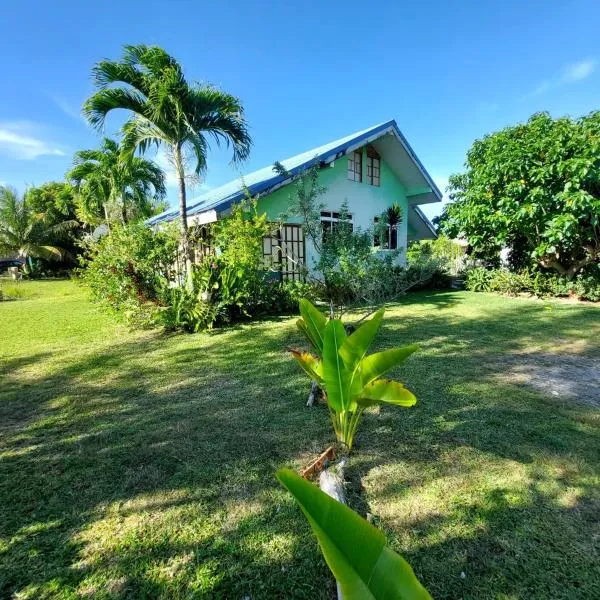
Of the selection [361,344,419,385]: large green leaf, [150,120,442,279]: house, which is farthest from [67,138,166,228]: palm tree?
[361,344,419,385]: large green leaf

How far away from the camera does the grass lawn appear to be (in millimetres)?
2076

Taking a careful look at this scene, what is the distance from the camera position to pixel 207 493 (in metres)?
2.75

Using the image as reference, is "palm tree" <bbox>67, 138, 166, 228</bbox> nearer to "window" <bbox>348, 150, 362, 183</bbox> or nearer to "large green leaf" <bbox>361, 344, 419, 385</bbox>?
"window" <bbox>348, 150, 362, 183</bbox>

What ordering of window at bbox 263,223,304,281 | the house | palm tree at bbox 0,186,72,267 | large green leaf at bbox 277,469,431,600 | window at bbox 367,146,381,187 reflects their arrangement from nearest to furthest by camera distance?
large green leaf at bbox 277,469,431,600
the house
window at bbox 263,223,304,281
window at bbox 367,146,381,187
palm tree at bbox 0,186,72,267

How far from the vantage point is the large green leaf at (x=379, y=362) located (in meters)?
2.89

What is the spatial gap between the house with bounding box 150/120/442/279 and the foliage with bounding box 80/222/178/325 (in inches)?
69.3

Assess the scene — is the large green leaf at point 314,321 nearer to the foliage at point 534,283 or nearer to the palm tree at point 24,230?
the foliage at point 534,283

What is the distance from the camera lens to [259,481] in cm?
289

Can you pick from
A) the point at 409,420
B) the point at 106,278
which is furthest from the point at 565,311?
the point at 106,278

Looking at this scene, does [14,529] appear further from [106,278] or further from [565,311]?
[565,311]

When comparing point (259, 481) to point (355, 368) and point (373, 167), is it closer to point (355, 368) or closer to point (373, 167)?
point (355, 368)

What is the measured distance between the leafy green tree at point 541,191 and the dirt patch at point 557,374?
6.70 meters

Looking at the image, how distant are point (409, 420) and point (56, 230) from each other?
35.6 metres

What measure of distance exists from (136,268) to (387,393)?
7389 millimetres
